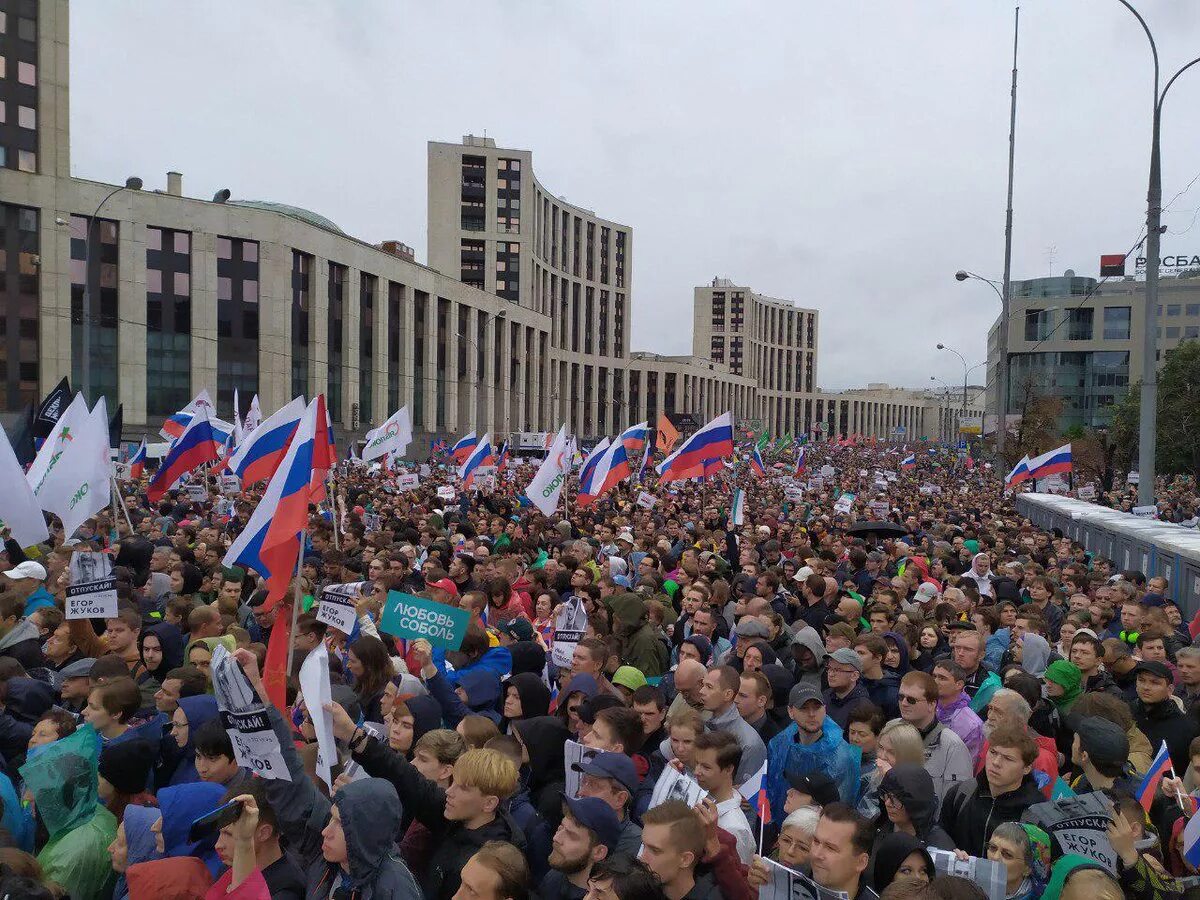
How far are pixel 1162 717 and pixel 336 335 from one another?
53.4 metres

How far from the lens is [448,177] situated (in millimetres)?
88875

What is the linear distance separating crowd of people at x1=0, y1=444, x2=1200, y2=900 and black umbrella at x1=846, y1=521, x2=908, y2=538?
7.43m

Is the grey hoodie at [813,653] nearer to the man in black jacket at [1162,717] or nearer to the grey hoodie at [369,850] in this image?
the man in black jacket at [1162,717]

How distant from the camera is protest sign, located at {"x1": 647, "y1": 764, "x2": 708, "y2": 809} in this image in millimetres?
3957

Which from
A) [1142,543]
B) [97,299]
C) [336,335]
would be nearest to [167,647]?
[1142,543]

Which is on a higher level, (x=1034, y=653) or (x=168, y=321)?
(x=168, y=321)

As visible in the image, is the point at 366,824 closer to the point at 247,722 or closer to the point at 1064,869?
the point at 247,722

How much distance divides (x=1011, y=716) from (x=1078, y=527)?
18349 mm

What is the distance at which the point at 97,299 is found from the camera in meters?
45.2

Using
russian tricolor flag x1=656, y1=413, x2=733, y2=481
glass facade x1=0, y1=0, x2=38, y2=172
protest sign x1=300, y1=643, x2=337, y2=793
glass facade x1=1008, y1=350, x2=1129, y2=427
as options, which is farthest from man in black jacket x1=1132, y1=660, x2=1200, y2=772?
glass facade x1=1008, y1=350, x2=1129, y2=427

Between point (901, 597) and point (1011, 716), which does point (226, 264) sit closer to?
point (901, 597)

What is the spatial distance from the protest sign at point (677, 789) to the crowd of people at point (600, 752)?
14mm

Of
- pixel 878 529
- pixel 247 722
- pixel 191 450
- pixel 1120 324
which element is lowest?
pixel 878 529

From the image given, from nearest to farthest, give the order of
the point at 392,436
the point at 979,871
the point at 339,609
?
the point at 979,871 < the point at 339,609 < the point at 392,436
